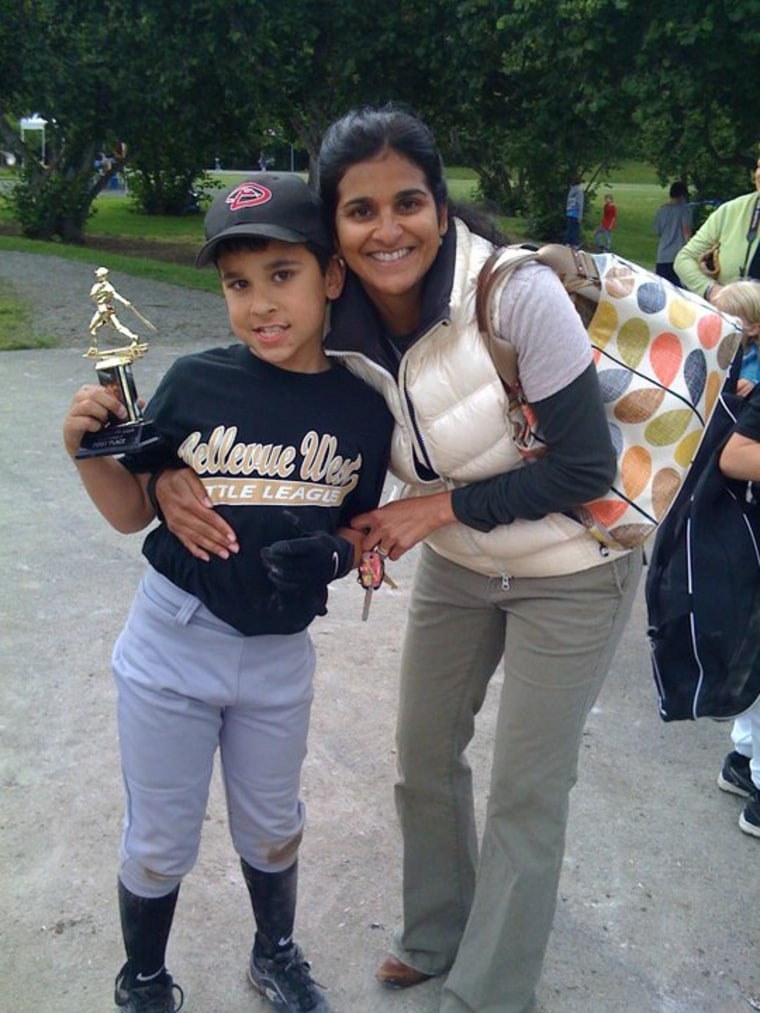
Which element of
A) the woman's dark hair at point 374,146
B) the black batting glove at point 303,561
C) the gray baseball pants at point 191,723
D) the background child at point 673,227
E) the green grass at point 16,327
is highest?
the woman's dark hair at point 374,146

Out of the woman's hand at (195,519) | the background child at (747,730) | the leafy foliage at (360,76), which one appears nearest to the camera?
the woman's hand at (195,519)

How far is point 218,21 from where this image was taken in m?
13.5

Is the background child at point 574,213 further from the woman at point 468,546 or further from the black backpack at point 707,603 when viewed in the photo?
the woman at point 468,546

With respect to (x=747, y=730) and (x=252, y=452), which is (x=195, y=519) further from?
(x=747, y=730)

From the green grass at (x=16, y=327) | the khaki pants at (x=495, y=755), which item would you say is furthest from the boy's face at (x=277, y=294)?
the green grass at (x=16, y=327)

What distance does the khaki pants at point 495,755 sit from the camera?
7.37ft

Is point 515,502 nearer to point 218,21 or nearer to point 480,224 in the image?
point 480,224

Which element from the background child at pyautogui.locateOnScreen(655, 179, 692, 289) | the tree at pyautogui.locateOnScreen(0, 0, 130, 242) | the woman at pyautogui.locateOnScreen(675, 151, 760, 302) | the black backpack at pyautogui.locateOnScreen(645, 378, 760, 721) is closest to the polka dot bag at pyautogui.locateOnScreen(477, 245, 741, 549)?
the black backpack at pyautogui.locateOnScreen(645, 378, 760, 721)

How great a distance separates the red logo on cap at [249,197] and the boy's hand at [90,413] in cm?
43

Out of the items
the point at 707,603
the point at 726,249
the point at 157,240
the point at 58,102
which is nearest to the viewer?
the point at 707,603

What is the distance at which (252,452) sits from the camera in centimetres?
214

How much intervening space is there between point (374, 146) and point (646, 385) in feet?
2.29

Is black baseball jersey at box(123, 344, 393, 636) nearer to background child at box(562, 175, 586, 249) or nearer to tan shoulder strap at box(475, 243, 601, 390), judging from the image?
tan shoulder strap at box(475, 243, 601, 390)

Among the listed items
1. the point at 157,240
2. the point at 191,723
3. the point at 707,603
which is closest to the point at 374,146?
the point at 191,723
